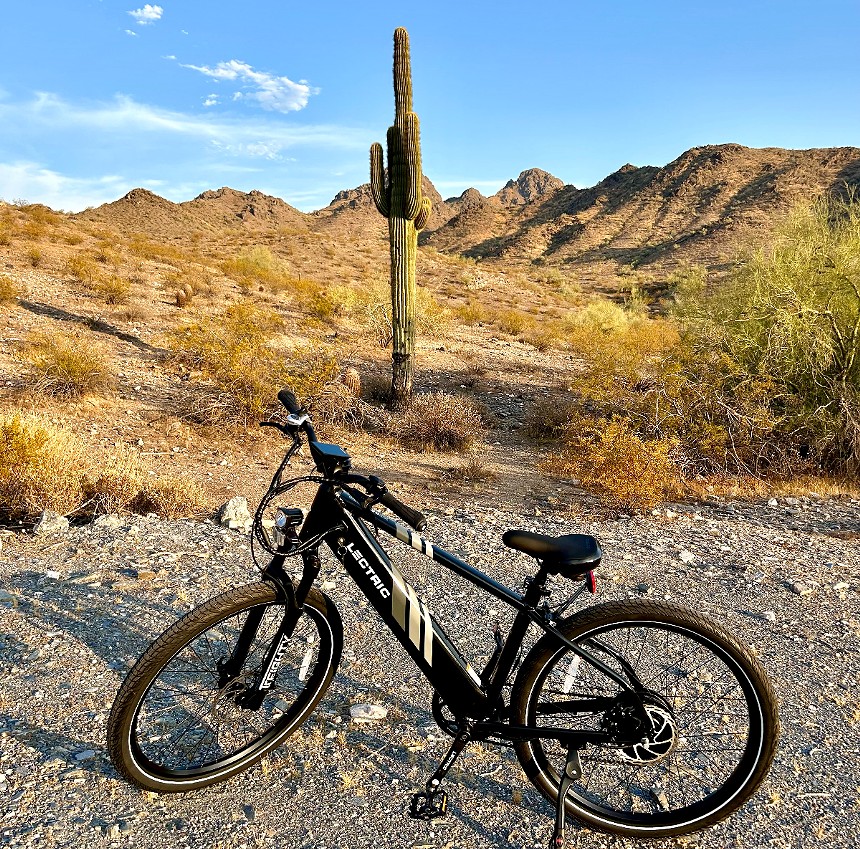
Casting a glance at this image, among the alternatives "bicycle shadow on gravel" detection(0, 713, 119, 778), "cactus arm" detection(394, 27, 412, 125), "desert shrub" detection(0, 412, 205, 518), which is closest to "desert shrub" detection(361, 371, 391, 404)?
"cactus arm" detection(394, 27, 412, 125)

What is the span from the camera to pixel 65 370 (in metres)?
8.34

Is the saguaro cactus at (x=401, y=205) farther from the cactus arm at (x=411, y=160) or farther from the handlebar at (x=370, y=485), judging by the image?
the handlebar at (x=370, y=485)

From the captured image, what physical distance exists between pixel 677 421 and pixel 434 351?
305 inches

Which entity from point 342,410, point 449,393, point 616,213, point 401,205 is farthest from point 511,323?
point 616,213

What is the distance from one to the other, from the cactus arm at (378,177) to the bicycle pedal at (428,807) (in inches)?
344

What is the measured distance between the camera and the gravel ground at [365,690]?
2.29m

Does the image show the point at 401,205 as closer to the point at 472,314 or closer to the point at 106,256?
the point at 472,314

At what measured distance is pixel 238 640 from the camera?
230 cm

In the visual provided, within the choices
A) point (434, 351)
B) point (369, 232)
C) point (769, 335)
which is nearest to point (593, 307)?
point (434, 351)

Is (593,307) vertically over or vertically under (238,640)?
over

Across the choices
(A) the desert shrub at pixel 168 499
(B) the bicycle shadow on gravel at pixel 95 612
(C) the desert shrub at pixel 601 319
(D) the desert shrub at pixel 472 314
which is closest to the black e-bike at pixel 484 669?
(B) the bicycle shadow on gravel at pixel 95 612

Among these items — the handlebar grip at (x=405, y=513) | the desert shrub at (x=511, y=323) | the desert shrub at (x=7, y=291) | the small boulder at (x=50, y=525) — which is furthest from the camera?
the desert shrub at (x=511, y=323)

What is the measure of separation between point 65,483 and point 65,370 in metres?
→ 3.86

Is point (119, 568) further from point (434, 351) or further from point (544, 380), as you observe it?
point (434, 351)
